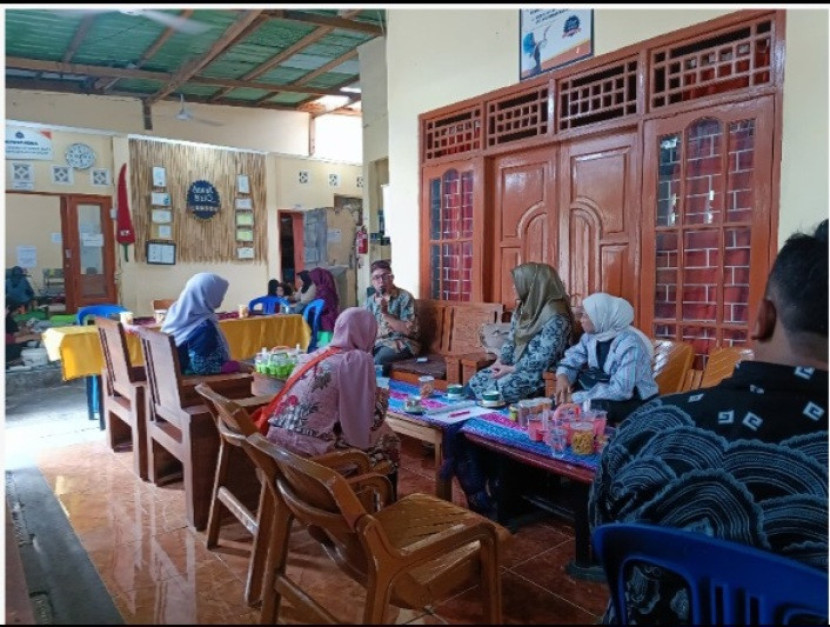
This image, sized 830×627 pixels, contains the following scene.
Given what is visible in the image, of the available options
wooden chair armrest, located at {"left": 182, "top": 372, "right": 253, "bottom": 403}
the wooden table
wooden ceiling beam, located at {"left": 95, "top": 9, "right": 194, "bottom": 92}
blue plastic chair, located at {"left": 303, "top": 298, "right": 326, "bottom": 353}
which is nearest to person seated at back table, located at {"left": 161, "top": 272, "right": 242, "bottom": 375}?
wooden chair armrest, located at {"left": 182, "top": 372, "right": 253, "bottom": 403}

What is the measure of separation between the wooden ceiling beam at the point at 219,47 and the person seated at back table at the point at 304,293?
12.8 feet

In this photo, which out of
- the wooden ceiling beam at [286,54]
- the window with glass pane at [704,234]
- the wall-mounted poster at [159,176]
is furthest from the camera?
the window with glass pane at [704,234]

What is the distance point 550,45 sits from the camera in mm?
3584

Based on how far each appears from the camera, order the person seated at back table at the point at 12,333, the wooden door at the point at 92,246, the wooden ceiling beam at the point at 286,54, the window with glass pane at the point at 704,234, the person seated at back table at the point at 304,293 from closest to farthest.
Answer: the wooden ceiling beam at the point at 286,54
the wooden door at the point at 92,246
the person seated at back table at the point at 12,333
the window with glass pane at the point at 704,234
the person seated at back table at the point at 304,293

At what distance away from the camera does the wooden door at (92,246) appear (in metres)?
2.04

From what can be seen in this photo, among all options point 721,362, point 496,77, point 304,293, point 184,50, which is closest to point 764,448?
point 184,50

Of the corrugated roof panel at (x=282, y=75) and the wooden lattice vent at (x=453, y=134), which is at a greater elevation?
the wooden lattice vent at (x=453, y=134)

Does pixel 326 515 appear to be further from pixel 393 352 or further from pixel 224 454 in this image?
pixel 393 352

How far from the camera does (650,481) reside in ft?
3.73

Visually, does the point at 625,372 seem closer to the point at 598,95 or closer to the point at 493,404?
the point at 493,404


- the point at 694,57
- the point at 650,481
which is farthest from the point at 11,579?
the point at 694,57

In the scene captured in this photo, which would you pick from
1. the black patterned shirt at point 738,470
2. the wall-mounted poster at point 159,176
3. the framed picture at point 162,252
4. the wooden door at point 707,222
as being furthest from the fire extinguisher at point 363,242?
the black patterned shirt at point 738,470

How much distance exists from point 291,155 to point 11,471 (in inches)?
84.9

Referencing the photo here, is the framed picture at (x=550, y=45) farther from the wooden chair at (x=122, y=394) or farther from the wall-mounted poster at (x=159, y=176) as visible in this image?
the wooden chair at (x=122, y=394)
